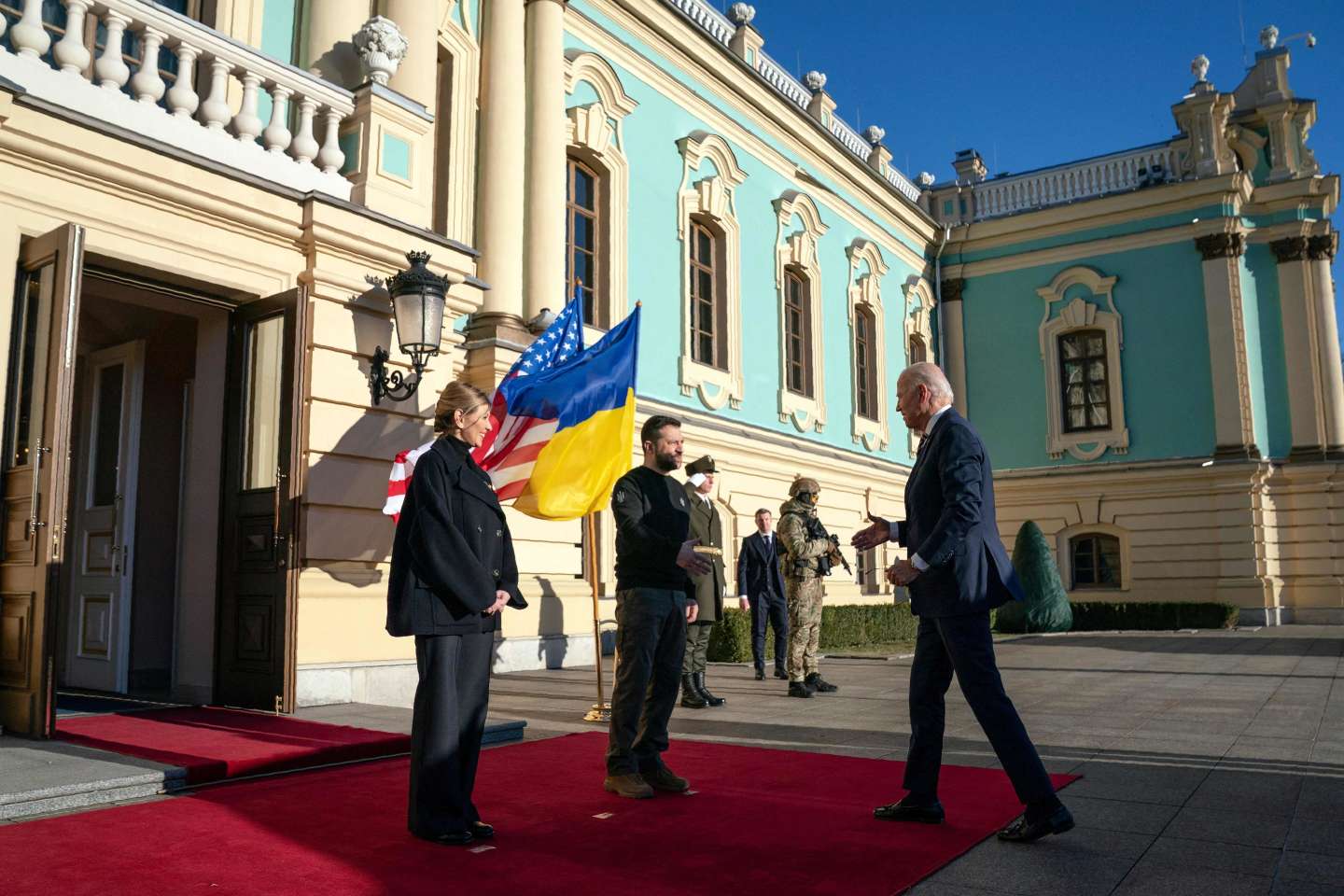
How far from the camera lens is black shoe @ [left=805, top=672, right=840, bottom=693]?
31.0ft

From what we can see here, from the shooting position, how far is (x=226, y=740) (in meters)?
6.00

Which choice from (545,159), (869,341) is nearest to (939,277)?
(869,341)

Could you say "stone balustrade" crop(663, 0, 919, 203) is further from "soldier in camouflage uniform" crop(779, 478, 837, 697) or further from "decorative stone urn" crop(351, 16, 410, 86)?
"soldier in camouflage uniform" crop(779, 478, 837, 697)

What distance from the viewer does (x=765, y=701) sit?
8.85 meters

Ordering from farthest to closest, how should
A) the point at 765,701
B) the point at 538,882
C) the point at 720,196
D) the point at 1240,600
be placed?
the point at 1240,600, the point at 720,196, the point at 765,701, the point at 538,882

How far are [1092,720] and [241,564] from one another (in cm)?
618

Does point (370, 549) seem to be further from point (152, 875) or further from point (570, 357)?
point (152, 875)

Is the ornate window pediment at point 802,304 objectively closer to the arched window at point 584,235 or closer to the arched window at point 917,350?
the arched window at point 584,235

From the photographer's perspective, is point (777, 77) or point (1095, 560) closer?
point (777, 77)

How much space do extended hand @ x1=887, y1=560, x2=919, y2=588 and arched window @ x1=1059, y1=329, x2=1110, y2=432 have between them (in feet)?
74.9

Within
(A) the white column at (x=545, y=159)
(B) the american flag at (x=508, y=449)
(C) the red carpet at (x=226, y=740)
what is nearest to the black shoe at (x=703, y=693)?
(B) the american flag at (x=508, y=449)

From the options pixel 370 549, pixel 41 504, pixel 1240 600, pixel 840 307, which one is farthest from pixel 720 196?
pixel 1240 600

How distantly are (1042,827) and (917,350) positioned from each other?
73.9 feet

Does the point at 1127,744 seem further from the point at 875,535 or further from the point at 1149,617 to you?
the point at 1149,617
